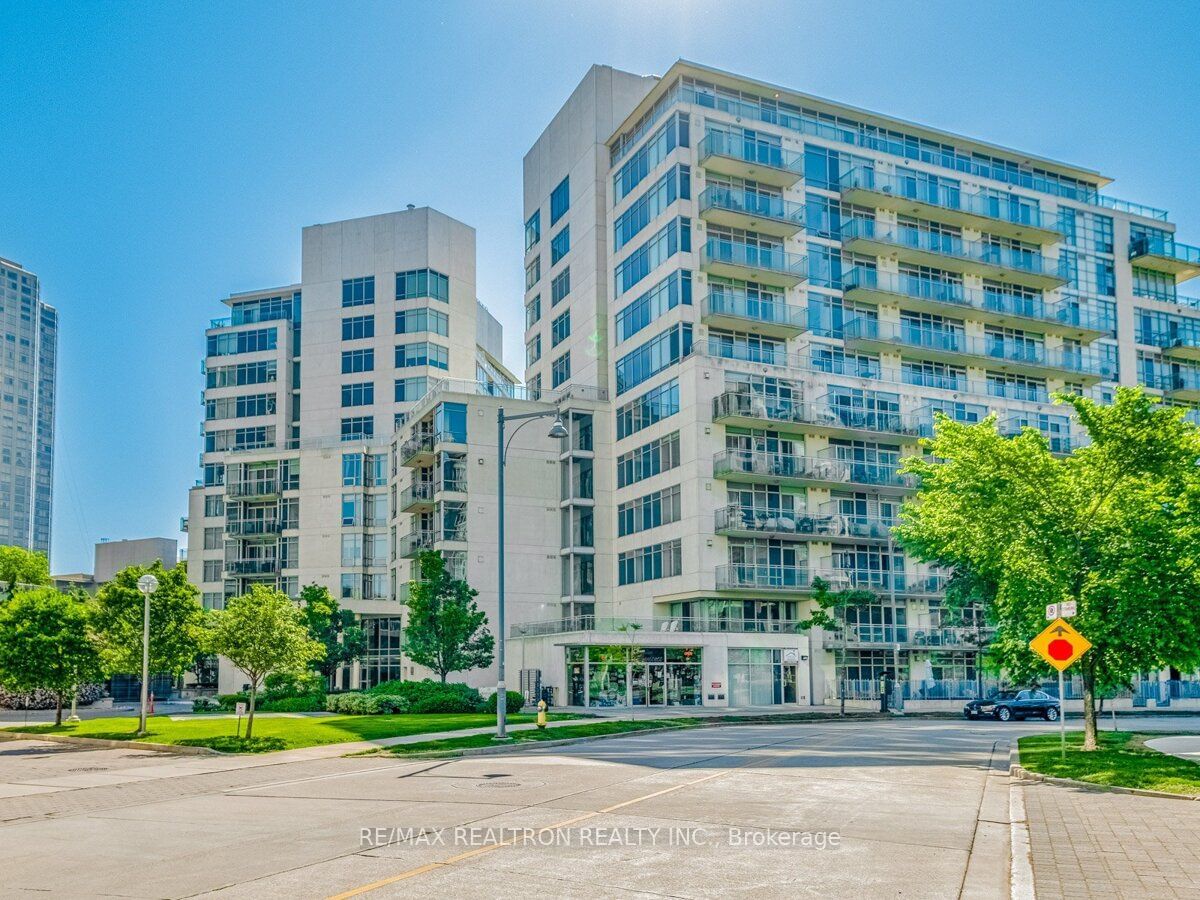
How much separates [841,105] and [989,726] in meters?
38.7

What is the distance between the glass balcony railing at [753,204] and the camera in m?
59.3

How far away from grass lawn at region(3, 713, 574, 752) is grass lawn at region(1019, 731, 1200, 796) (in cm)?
1786

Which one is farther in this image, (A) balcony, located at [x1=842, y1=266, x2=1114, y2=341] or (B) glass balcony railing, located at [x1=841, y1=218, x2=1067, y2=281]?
(B) glass balcony railing, located at [x1=841, y1=218, x2=1067, y2=281]

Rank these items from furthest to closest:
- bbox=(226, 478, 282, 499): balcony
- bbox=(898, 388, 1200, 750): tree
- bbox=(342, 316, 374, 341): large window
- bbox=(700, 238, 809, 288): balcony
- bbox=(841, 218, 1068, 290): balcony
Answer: bbox=(226, 478, 282, 499): balcony
bbox=(342, 316, 374, 341): large window
bbox=(841, 218, 1068, 290): balcony
bbox=(700, 238, 809, 288): balcony
bbox=(898, 388, 1200, 750): tree

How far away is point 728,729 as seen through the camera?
3781cm

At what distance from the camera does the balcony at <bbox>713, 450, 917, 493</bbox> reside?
186ft

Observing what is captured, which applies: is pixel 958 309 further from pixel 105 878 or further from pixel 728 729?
pixel 105 878

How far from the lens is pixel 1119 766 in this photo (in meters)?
20.2

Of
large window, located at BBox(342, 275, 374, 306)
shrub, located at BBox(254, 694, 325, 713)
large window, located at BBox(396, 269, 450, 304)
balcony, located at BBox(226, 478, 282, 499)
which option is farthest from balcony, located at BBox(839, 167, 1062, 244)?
balcony, located at BBox(226, 478, 282, 499)

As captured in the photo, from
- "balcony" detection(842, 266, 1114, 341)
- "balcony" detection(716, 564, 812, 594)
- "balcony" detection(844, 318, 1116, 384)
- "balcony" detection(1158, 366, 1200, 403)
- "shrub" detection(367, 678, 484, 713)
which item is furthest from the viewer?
"balcony" detection(1158, 366, 1200, 403)

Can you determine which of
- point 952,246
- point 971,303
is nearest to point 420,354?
point 952,246

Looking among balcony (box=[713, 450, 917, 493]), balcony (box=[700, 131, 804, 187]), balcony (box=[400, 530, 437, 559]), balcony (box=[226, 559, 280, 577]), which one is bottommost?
balcony (box=[226, 559, 280, 577])

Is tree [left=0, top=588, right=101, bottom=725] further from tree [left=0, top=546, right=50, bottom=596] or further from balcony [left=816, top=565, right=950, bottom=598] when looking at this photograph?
tree [left=0, top=546, right=50, bottom=596]

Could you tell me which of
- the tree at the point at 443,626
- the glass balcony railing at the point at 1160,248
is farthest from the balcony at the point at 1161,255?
the tree at the point at 443,626
